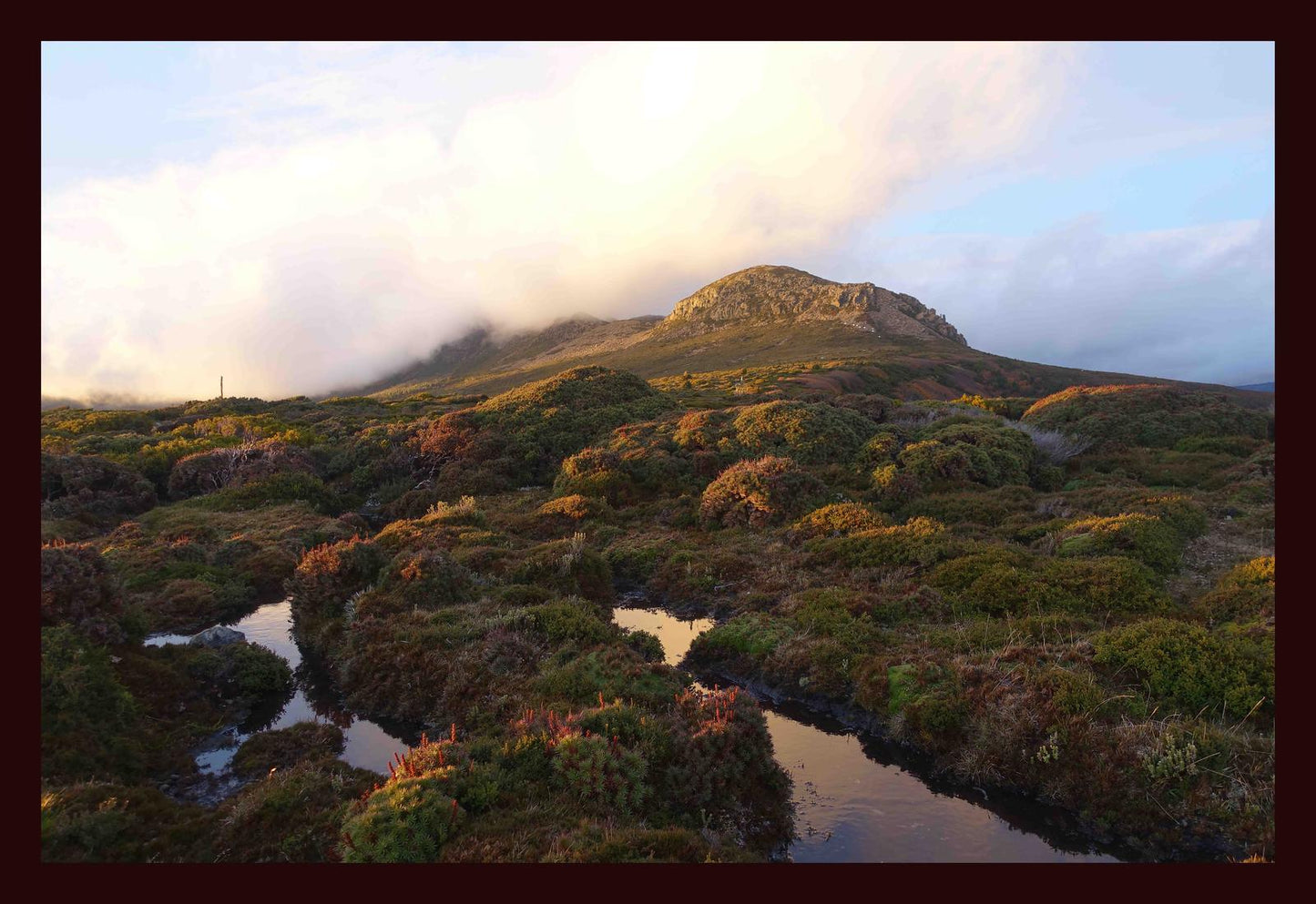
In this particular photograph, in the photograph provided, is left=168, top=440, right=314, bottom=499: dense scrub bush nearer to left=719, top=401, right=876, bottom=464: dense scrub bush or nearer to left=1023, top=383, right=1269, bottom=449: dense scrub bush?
left=719, top=401, right=876, bottom=464: dense scrub bush

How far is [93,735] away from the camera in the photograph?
9.14 metres

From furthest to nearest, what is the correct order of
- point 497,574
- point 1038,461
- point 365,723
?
point 1038,461 → point 497,574 → point 365,723

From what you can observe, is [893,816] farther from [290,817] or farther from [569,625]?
[290,817]

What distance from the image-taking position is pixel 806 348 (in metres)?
104

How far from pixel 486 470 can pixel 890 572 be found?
19.1 m

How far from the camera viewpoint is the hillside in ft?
227

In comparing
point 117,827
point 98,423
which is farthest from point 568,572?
point 98,423

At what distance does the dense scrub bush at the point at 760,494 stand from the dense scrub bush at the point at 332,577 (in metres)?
10.6

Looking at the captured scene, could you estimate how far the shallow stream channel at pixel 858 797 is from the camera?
8.05 meters

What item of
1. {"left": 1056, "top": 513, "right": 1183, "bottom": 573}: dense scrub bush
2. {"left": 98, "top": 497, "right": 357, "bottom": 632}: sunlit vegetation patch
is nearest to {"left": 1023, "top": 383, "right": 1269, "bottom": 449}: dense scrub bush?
{"left": 1056, "top": 513, "right": 1183, "bottom": 573}: dense scrub bush

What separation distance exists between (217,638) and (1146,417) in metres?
37.2

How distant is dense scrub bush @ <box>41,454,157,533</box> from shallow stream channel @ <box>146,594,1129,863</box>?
57.2 ft
